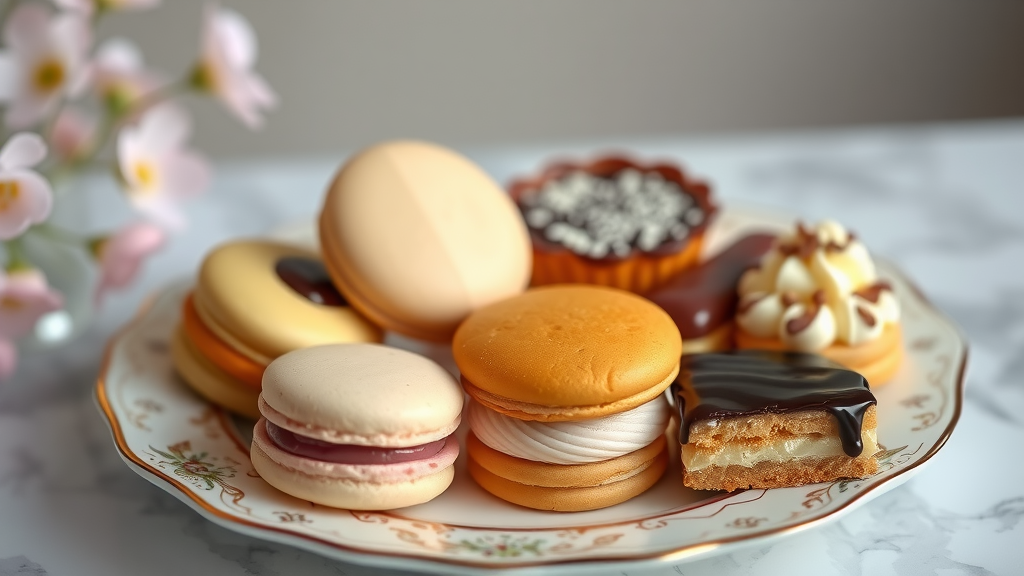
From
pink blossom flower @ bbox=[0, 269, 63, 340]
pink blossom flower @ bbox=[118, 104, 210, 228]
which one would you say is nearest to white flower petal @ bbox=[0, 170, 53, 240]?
pink blossom flower @ bbox=[0, 269, 63, 340]

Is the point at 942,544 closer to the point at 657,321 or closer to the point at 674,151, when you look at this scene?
the point at 657,321

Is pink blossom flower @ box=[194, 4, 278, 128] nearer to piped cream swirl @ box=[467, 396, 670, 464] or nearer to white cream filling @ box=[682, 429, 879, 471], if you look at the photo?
piped cream swirl @ box=[467, 396, 670, 464]

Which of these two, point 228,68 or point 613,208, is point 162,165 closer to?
point 228,68

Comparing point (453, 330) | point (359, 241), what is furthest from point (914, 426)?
point (359, 241)

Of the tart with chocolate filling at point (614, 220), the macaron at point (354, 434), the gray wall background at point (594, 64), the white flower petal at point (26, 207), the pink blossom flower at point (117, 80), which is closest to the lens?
the macaron at point (354, 434)

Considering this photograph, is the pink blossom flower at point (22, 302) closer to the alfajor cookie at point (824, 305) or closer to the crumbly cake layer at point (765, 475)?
the crumbly cake layer at point (765, 475)

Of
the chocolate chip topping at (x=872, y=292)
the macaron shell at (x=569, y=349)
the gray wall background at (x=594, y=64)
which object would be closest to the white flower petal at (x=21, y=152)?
the macaron shell at (x=569, y=349)
